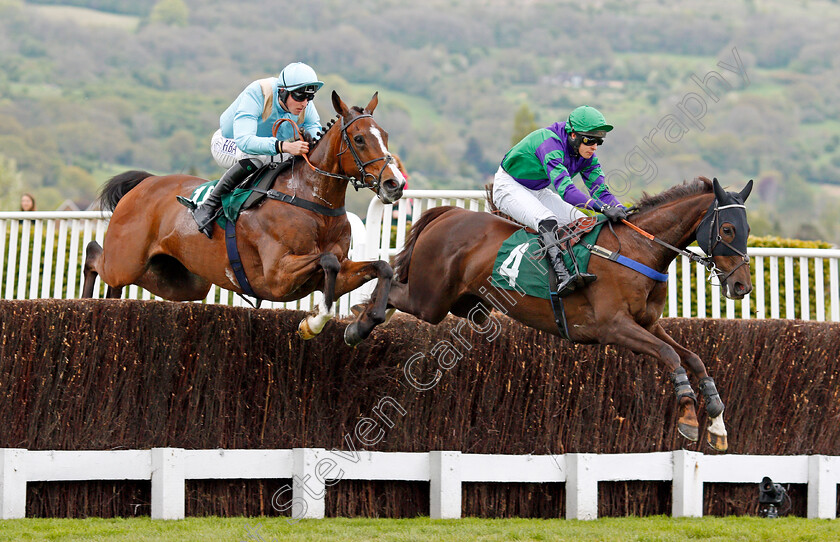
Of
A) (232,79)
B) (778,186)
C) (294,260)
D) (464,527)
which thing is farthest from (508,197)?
(232,79)

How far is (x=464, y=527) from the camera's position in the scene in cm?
591

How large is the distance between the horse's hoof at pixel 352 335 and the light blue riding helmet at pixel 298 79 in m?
1.63

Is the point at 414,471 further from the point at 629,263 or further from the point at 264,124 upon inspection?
the point at 264,124

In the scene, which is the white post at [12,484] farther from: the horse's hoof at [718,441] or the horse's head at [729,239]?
the horse's head at [729,239]

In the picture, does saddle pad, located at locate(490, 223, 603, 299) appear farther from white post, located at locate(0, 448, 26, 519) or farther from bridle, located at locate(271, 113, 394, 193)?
white post, located at locate(0, 448, 26, 519)

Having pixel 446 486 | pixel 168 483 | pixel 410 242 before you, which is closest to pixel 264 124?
pixel 410 242

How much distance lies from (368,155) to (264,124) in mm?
1078

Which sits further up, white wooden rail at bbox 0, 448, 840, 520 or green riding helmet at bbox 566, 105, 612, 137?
green riding helmet at bbox 566, 105, 612, 137

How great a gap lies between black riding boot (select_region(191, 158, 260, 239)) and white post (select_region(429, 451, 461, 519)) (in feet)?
6.79

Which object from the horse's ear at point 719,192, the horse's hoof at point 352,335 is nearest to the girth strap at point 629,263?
the horse's ear at point 719,192

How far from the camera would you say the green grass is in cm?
540

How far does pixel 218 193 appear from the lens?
21.7 ft

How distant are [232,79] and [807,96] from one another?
68452 mm

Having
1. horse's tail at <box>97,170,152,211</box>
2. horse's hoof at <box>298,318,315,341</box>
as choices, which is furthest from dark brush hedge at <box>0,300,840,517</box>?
horse's tail at <box>97,170,152,211</box>
